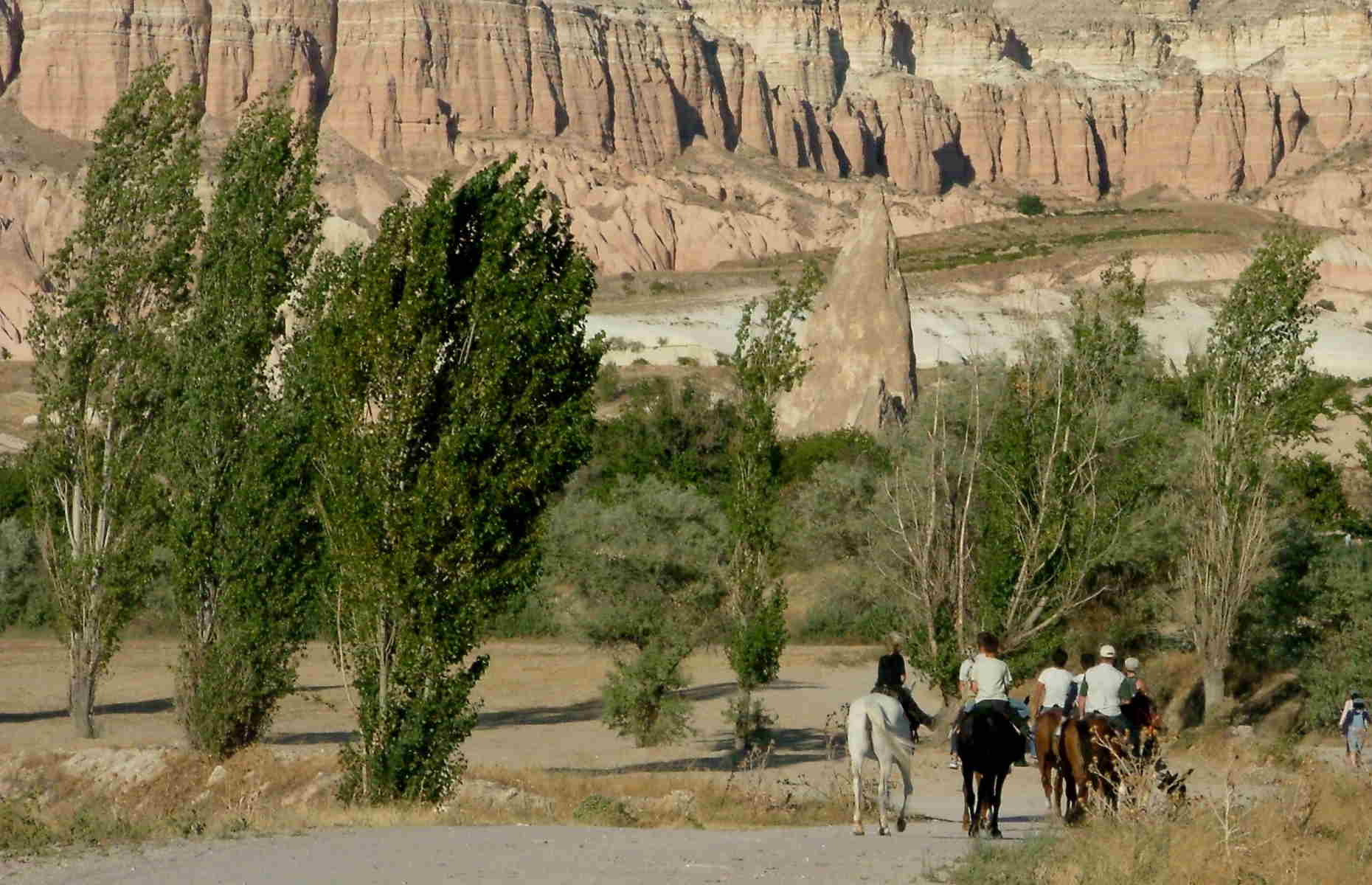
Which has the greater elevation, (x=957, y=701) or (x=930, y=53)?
(x=930, y=53)

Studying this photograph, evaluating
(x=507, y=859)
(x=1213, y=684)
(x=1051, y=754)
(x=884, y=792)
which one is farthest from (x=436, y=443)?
(x=1213, y=684)

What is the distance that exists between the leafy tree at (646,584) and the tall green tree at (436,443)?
35.3ft

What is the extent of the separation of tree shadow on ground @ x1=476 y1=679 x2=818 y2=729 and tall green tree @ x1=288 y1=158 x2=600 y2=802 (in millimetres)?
14122

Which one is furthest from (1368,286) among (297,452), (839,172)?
(297,452)

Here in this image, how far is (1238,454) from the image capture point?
1313 inches

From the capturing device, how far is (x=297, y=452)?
27.3 m

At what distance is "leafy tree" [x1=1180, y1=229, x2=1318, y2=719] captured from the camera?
109 feet

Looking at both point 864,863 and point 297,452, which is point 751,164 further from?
point 864,863

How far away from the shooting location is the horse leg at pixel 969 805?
1734 cm

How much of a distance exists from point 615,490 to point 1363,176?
123 meters

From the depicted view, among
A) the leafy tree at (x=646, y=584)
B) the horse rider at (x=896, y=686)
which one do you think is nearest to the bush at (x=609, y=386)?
the leafy tree at (x=646, y=584)

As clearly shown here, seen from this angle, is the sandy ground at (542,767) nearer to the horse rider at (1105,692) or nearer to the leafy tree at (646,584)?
the leafy tree at (646,584)

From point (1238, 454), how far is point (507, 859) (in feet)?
66.7

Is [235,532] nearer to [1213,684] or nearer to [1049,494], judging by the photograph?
[1049,494]
